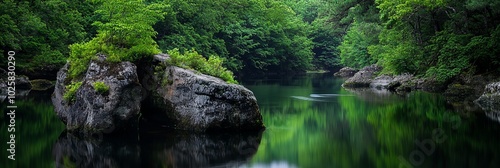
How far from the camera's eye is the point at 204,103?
15133 mm

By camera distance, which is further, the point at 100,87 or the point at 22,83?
the point at 22,83

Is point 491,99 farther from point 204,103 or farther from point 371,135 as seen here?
point 204,103

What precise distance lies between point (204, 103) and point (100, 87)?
304cm

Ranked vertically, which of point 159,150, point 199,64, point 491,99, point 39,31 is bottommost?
point 159,150

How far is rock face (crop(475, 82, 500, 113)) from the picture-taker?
20812mm

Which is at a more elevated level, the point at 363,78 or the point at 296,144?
the point at 363,78

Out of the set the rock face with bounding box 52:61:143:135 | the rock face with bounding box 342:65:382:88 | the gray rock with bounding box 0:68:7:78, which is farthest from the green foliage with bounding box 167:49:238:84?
the rock face with bounding box 342:65:382:88

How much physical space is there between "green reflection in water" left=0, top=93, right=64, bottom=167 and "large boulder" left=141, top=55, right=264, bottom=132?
3526 millimetres

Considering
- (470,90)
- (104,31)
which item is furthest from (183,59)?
(470,90)

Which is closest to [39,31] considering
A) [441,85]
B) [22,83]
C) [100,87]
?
[22,83]

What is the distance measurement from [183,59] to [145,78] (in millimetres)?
1578

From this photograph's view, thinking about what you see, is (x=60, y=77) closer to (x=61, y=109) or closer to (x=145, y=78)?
(x=61, y=109)

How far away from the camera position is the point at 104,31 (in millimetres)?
17594

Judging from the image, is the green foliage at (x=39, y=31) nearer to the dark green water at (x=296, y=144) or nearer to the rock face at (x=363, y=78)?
the dark green water at (x=296, y=144)
